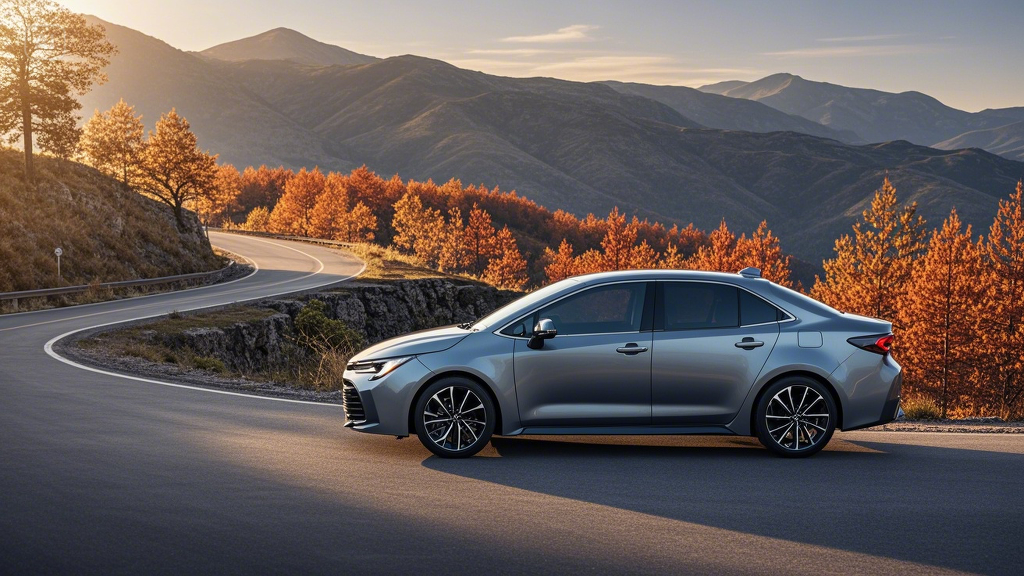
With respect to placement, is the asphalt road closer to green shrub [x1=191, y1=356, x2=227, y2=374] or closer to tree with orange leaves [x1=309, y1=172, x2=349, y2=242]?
green shrub [x1=191, y1=356, x2=227, y2=374]

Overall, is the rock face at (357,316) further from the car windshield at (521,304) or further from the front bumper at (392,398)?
the front bumper at (392,398)

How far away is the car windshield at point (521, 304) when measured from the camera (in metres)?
8.23

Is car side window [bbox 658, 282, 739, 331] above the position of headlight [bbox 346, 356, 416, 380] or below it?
above

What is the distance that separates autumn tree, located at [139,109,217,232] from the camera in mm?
57750

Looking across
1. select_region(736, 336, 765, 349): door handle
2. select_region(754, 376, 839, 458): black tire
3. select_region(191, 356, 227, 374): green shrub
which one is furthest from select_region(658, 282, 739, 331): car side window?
select_region(191, 356, 227, 374): green shrub

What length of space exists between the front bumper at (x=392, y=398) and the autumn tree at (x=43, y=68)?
135 feet

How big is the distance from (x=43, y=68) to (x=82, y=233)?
9.99 meters

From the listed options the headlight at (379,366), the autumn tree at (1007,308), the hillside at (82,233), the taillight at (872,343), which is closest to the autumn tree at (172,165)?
the hillside at (82,233)

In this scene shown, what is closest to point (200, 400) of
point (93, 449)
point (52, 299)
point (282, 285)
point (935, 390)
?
point (93, 449)

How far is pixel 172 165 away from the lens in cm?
5797

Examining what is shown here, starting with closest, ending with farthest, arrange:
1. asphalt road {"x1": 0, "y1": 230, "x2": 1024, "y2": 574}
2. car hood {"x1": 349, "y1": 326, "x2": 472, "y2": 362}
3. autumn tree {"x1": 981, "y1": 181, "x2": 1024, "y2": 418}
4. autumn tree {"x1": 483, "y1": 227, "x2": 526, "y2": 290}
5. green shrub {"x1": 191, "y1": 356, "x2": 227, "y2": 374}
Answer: asphalt road {"x1": 0, "y1": 230, "x2": 1024, "y2": 574}, car hood {"x1": 349, "y1": 326, "x2": 472, "y2": 362}, green shrub {"x1": 191, "y1": 356, "x2": 227, "y2": 374}, autumn tree {"x1": 981, "y1": 181, "x2": 1024, "y2": 418}, autumn tree {"x1": 483, "y1": 227, "x2": 526, "y2": 290}

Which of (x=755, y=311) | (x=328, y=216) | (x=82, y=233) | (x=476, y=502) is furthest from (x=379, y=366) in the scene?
(x=328, y=216)

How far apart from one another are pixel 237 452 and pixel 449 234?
364 feet

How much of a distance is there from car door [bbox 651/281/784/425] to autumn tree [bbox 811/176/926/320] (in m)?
56.1
